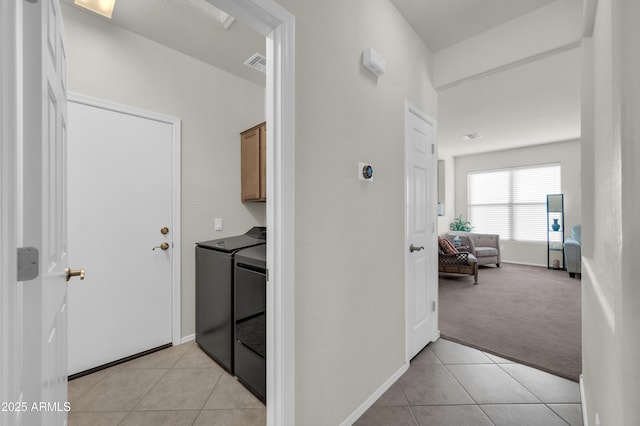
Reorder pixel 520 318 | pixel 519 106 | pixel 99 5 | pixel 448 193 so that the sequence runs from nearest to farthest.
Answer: pixel 99 5, pixel 520 318, pixel 519 106, pixel 448 193

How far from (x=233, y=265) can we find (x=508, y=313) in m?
3.33

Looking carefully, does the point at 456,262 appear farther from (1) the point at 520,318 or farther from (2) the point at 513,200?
(2) the point at 513,200

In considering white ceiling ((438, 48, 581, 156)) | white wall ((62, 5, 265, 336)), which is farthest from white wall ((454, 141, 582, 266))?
white wall ((62, 5, 265, 336))

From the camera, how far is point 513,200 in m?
6.73

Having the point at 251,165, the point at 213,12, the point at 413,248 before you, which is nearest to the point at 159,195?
the point at 251,165

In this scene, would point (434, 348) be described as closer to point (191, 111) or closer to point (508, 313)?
point (508, 313)

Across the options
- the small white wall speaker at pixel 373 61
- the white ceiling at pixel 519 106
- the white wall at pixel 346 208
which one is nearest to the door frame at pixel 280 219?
the white wall at pixel 346 208

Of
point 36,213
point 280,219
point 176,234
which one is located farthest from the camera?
point 176,234

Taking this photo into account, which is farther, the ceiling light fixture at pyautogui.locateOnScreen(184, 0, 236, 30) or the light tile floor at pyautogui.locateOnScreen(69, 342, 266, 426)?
the ceiling light fixture at pyautogui.locateOnScreen(184, 0, 236, 30)

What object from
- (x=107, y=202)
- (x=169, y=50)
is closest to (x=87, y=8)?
(x=169, y=50)

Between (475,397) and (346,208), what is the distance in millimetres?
1560

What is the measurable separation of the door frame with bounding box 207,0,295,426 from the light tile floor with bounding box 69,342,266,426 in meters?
0.63

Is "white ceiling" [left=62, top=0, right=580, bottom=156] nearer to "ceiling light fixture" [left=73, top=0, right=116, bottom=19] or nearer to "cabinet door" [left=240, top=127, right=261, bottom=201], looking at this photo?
"ceiling light fixture" [left=73, top=0, right=116, bottom=19]

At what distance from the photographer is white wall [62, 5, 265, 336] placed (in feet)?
6.99
